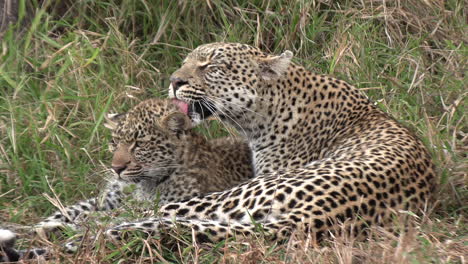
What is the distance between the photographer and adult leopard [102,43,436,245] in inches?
212

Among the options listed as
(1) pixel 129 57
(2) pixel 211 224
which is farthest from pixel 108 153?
(2) pixel 211 224

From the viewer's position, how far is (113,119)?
702 cm

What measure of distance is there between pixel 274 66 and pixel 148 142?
1.07 m

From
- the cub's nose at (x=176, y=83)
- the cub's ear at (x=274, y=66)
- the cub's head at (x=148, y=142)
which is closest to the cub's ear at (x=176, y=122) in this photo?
the cub's head at (x=148, y=142)

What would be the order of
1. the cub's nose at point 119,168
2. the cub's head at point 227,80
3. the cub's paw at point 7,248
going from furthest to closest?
the cub's head at point 227,80, the cub's nose at point 119,168, the cub's paw at point 7,248

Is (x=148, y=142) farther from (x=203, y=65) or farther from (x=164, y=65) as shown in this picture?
(x=164, y=65)

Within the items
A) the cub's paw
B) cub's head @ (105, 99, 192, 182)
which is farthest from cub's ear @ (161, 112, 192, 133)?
the cub's paw

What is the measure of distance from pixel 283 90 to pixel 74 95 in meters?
1.70

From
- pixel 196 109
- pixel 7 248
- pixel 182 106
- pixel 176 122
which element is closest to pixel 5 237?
pixel 7 248

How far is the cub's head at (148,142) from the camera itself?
6.59 meters

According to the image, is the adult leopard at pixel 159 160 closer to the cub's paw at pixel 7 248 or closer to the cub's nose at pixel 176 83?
the cub's nose at pixel 176 83

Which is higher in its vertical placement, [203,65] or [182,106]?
[203,65]

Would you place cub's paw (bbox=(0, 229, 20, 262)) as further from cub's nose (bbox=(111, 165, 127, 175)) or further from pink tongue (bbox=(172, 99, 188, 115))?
pink tongue (bbox=(172, 99, 188, 115))

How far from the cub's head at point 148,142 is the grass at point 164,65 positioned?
1.64ft
